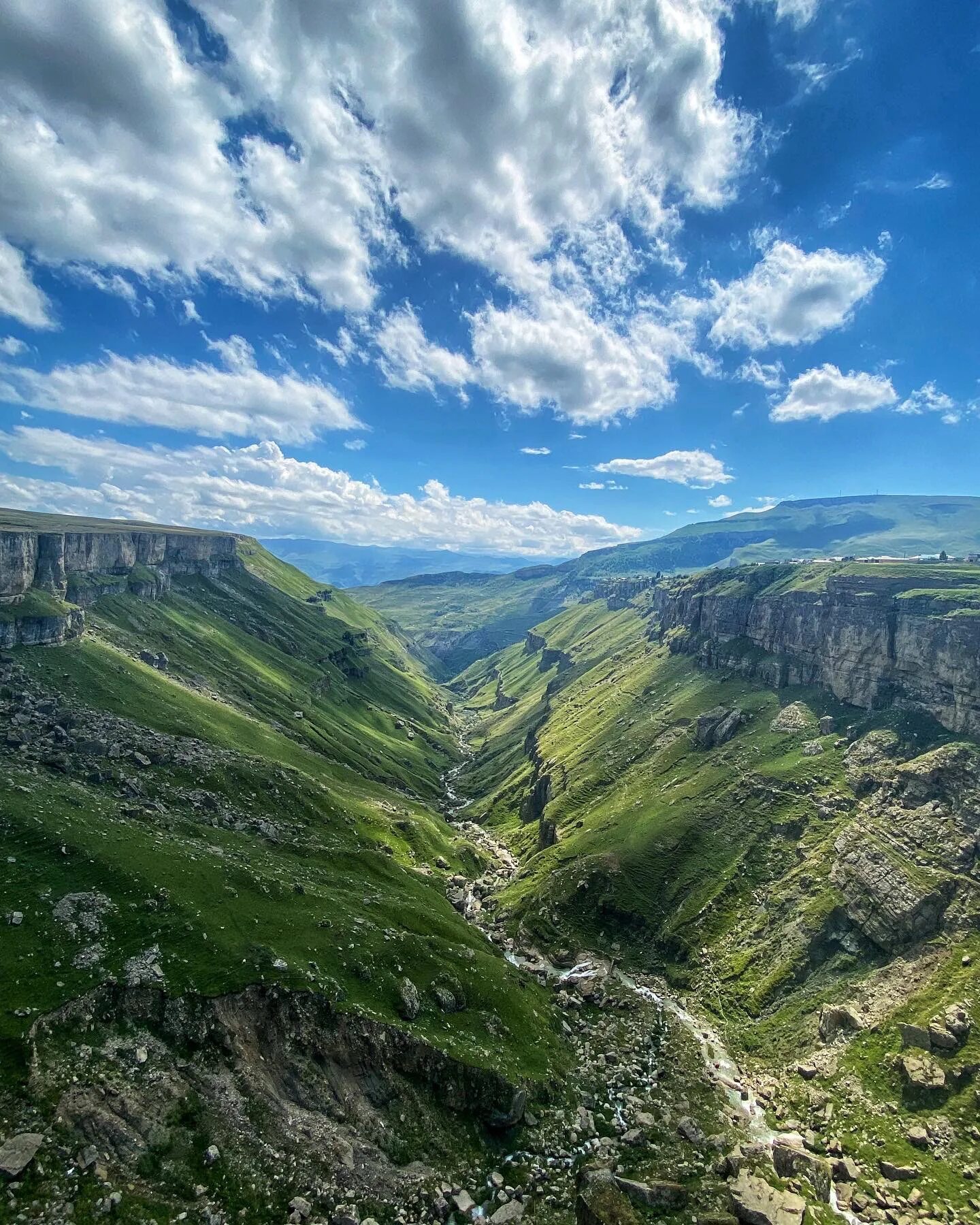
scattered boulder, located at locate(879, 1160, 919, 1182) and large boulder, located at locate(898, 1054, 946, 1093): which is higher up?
large boulder, located at locate(898, 1054, 946, 1093)

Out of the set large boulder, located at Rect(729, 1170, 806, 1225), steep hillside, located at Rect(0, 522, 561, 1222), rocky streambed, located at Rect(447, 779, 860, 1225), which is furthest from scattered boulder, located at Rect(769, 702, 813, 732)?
large boulder, located at Rect(729, 1170, 806, 1225)

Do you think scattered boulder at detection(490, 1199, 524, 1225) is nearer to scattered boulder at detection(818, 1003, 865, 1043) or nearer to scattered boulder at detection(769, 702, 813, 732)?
scattered boulder at detection(818, 1003, 865, 1043)

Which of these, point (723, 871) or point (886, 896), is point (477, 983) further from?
point (886, 896)

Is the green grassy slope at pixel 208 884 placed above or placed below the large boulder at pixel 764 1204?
above

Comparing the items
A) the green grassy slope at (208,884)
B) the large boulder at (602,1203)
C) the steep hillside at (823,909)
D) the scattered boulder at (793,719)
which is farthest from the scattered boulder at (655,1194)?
the scattered boulder at (793,719)

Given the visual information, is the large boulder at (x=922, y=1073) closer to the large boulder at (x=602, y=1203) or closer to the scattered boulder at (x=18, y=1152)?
the large boulder at (x=602, y=1203)

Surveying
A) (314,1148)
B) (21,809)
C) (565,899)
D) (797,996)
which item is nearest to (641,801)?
(565,899)

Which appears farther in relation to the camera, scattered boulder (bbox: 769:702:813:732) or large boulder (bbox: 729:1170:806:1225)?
scattered boulder (bbox: 769:702:813:732)
